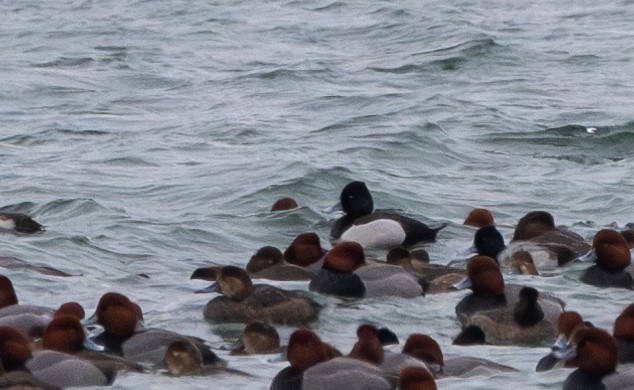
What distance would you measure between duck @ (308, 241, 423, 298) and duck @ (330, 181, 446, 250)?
8.20ft

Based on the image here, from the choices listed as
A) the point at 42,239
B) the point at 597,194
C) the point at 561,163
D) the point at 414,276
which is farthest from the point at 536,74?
the point at 414,276

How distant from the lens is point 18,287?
1155 centimetres

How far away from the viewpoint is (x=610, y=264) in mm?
11438

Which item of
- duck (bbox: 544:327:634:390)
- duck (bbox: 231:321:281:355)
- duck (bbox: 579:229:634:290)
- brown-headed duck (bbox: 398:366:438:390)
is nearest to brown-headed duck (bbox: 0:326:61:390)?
duck (bbox: 231:321:281:355)

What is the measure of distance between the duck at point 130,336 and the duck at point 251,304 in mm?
773

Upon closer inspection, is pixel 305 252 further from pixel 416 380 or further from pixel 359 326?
pixel 416 380

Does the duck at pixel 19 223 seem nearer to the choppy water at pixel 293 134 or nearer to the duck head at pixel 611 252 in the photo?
the choppy water at pixel 293 134

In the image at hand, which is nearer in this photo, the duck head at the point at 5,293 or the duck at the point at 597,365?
the duck at the point at 597,365

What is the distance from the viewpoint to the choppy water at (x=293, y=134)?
1196cm

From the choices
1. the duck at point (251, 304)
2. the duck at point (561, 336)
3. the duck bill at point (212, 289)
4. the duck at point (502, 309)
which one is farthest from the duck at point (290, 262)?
the duck at point (561, 336)

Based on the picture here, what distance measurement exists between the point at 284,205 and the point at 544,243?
3441 millimetres

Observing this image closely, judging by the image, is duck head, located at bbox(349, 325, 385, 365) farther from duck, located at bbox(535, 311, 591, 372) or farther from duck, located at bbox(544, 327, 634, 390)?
duck, located at bbox(544, 327, 634, 390)

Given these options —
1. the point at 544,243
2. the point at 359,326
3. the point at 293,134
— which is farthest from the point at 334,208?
the point at 359,326

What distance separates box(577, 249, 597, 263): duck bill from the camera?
11.6 metres
